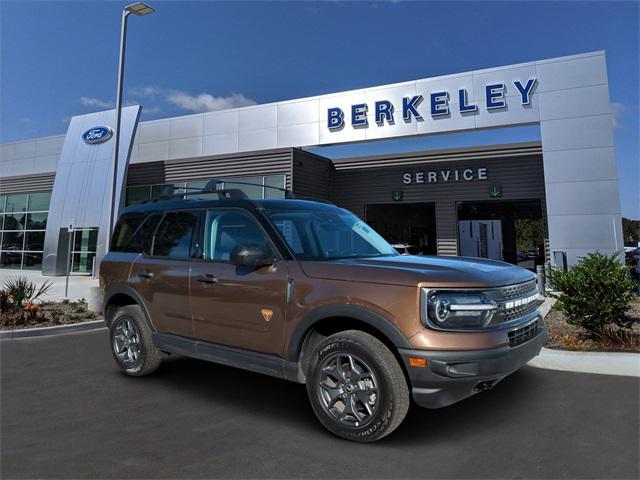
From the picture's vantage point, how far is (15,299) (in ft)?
27.6

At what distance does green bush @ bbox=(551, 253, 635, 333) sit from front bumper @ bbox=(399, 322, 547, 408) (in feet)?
13.0

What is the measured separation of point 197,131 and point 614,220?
56.8 ft

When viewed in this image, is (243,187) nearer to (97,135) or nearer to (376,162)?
(376,162)

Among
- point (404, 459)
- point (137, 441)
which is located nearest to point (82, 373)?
point (137, 441)

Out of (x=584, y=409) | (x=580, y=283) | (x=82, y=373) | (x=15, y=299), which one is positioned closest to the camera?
(x=584, y=409)

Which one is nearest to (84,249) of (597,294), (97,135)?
(97,135)

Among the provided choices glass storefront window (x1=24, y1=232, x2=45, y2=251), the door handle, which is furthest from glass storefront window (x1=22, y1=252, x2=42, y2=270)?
the door handle

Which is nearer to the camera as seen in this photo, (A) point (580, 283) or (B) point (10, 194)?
(A) point (580, 283)

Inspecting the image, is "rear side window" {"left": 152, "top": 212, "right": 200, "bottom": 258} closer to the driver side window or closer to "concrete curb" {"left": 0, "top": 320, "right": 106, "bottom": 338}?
the driver side window

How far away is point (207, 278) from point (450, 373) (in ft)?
7.73

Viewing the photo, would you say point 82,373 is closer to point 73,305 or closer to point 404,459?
point 404,459

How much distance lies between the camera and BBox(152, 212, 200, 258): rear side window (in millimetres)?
4469

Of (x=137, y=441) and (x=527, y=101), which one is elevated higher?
(x=527, y=101)

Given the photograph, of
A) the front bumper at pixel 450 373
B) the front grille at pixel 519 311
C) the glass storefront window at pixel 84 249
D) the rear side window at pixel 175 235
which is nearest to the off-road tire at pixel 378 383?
the front bumper at pixel 450 373
